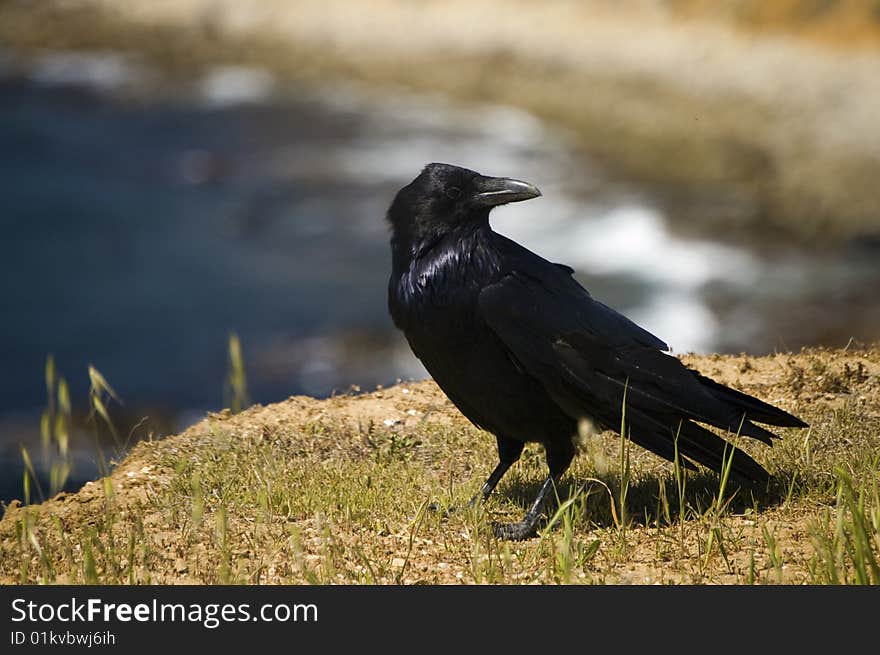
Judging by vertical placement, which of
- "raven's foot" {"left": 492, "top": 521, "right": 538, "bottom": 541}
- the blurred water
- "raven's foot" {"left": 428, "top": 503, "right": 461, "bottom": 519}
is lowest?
"raven's foot" {"left": 492, "top": 521, "right": 538, "bottom": 541}

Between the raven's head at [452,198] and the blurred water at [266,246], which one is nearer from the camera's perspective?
the raven's head at [452,198]

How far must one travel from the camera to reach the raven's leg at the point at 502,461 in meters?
4.57

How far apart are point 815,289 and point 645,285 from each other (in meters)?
2.15

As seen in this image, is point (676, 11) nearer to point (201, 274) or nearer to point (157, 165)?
point (157, 165)

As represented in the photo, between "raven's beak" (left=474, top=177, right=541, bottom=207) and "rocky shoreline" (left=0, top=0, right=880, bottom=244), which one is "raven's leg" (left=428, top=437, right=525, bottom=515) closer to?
"raven's beak" (left=474, top=177, right=541, bottom=207)

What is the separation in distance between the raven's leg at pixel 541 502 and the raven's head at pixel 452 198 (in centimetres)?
97

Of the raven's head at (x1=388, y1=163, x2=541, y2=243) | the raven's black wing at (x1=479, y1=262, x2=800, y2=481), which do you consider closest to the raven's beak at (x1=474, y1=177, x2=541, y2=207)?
the raven's head at (x1=388, y1=163, x2=541, y2=243)

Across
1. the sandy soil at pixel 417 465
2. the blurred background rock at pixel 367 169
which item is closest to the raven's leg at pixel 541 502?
the sandy soil at pixel 417 465

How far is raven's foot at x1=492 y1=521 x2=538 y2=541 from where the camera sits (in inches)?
168

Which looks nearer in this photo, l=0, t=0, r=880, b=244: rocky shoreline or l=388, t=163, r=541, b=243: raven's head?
l=388, t=163, r=541, b=243: raven's head

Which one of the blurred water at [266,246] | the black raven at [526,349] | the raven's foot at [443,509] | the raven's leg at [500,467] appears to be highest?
the blurred water at [266,246]

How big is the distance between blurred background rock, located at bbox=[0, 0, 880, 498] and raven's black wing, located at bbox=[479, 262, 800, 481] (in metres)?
5.34

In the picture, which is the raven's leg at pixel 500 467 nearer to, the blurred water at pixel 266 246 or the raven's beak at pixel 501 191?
the raven's beak at pixel 501 191

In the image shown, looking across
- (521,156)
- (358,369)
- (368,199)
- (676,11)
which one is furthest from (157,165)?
(676,11)
